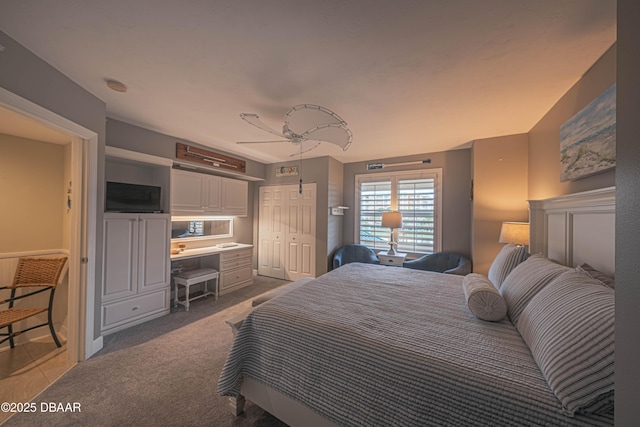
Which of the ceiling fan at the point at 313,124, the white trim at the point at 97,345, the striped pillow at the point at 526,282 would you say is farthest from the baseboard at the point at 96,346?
the striped pillow at the point at 526,282

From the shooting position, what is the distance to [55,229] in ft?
8.44

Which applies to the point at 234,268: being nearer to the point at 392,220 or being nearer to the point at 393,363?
the point at 392,220

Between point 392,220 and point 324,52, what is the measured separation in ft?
9.69

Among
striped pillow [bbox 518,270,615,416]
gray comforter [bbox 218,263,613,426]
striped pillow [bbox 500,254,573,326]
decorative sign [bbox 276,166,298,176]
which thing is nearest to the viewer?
striped pillow [bbox 518,270,615,416]

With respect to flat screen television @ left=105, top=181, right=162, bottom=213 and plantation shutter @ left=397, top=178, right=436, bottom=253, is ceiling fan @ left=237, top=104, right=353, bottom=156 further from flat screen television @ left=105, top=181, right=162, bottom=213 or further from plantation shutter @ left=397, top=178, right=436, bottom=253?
plantation shutter @ left=397, top=178, right=436, bottom=253

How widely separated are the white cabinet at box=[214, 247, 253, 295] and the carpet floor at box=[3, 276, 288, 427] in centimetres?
113

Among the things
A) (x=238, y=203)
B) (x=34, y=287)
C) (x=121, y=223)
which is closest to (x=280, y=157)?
(x=238, y=203)

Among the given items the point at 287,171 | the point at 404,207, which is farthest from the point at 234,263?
the point at 404,207

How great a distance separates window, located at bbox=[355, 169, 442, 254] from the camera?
3.94m

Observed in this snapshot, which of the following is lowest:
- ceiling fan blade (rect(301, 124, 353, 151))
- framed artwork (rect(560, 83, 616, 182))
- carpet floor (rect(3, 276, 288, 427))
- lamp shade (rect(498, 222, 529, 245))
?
carpet floor (rect(3, 276, 288, 427))

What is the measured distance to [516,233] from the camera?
2541 mm

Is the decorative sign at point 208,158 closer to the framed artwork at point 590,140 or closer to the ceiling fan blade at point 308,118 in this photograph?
the ceiling fan blade at point 308,118

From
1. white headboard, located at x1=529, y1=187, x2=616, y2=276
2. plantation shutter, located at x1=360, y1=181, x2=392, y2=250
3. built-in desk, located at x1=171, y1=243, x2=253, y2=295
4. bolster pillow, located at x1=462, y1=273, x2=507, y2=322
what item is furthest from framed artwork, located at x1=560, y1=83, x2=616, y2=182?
built-in desk, located at x1=171, y1=243, x2=253, y2=295

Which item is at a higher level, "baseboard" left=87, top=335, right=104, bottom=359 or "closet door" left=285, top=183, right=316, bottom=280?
"closet door" left=285, top=183, right=316, bottom=280
